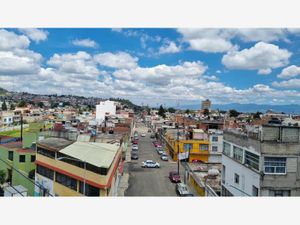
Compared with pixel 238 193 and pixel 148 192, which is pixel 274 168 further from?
pixel 148 192

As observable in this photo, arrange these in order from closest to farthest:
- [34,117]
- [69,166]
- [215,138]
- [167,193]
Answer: [69,166], [167,193], [215,138], [34,117]

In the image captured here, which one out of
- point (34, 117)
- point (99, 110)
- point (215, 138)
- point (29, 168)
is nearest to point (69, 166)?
point (29, 168)

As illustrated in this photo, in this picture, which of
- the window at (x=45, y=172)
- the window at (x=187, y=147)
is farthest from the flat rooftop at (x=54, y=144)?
the window at (x=187, y=147)

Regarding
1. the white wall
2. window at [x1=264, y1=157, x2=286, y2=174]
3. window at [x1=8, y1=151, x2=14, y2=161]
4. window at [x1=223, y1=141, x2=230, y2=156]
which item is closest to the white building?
window at [x1=8, y1=151, x2=14, y2=161]

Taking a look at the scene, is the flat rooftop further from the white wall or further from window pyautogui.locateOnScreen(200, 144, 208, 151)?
window pyautogui.locateOnScreen(200, 144, 208, 151)

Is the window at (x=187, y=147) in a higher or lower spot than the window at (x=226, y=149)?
lower

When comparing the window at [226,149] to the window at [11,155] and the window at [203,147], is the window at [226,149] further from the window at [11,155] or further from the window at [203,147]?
the window at [203,147]
